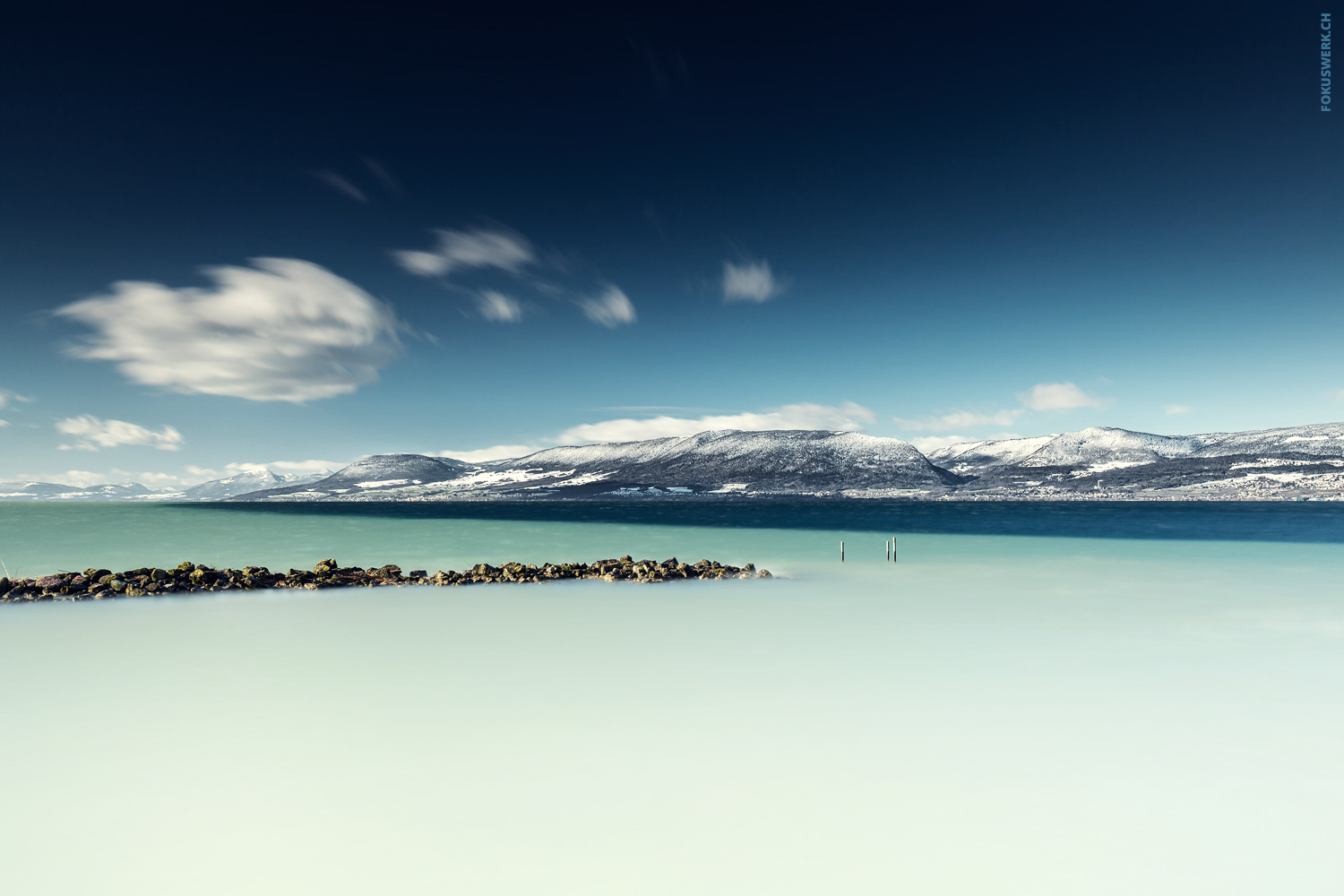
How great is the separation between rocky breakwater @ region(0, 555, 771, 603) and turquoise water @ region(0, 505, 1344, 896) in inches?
87.1

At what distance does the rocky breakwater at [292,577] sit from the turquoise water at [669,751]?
87.1 inches

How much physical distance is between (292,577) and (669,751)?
15083 millimetres

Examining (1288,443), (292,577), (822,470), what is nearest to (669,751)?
(292,577)

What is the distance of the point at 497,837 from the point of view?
4887mm

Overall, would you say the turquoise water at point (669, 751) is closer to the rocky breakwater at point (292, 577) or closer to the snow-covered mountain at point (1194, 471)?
the rocky breakwater at point (292, 577)

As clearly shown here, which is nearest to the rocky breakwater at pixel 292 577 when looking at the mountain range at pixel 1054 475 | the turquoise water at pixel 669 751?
the turquoise water at pixel 669 751

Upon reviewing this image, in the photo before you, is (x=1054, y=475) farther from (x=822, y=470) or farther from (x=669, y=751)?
(x=669, y=751)

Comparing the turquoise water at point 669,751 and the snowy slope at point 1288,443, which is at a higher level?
the snowy slope at point 1288,443

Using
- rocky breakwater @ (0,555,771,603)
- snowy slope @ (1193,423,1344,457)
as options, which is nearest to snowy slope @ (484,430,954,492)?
snowy slope @ (1193,423,1344,457)

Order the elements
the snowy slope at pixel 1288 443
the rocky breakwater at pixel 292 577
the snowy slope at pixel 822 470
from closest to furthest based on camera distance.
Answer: the rocky breakwater at pixel 292 577 < the snowy slope at pixel 1288 443 < the snowy slope at pixel 822 470

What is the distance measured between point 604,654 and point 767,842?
5.76 meters

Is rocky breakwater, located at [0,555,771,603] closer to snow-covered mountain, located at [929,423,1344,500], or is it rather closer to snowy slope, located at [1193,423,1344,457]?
snow-covered mountain, located at [929,423,1344,500]

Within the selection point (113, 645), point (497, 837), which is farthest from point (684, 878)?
point (113, 645)

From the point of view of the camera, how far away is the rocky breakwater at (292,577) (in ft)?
51.3
